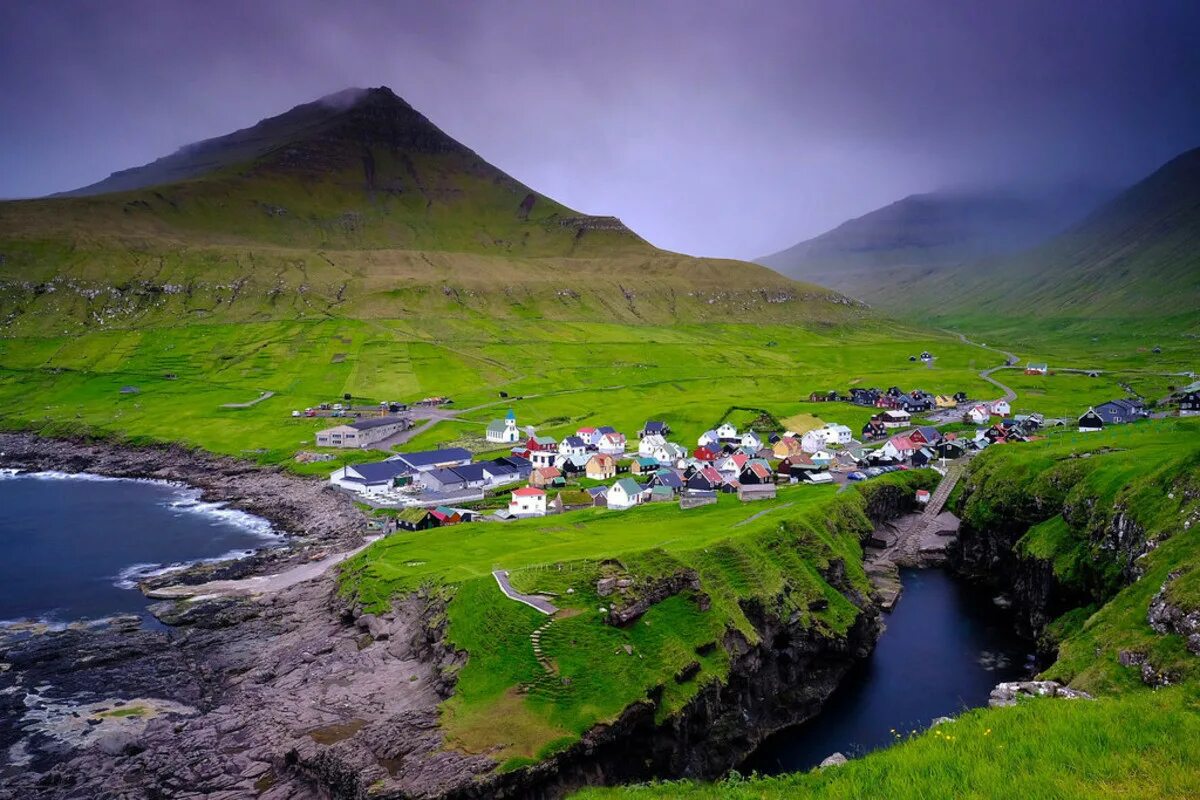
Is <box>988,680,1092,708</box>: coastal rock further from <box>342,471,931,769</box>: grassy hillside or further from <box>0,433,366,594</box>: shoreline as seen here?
<box>0,433,366,594</box>: shoreline

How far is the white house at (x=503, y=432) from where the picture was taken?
469 ft

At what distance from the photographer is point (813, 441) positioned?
129625 mm

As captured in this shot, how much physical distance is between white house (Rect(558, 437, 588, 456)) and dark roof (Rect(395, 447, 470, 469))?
16449 millimetres

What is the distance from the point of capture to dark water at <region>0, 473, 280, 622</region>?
73.9m

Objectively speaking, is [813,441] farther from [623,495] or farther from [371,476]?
[371,476]

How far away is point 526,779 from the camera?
3872 centimetres

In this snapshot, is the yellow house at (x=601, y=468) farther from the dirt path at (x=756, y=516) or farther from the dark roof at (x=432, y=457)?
the dirt path at (x=756, y=516)

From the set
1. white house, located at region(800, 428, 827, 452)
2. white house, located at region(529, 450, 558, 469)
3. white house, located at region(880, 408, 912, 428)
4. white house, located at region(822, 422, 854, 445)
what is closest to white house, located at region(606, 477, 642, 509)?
white house, located at region(529, 450, 558, 469)

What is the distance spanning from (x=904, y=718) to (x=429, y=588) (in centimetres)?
3828

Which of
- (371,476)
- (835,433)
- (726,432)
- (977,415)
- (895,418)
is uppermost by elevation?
(977,415)

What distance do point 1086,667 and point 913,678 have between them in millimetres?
18947

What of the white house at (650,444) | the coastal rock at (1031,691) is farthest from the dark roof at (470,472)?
the coastal rock at (1031,691)

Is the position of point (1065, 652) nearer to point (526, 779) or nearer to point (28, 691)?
point (526, 779)

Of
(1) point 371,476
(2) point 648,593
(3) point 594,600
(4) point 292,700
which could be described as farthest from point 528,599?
(1) point 371,476
